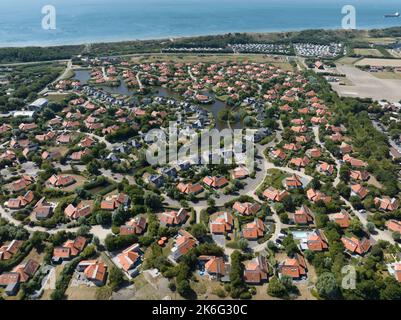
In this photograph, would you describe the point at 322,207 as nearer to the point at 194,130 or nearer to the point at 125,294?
the point at 125,294

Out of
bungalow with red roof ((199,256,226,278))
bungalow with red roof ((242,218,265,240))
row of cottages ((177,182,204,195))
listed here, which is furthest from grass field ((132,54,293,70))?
bungalow with red roof ((199,256,226,278))

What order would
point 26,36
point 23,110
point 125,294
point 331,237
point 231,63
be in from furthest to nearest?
point 26,36 < point 231,63 < point 23,110 < point 331,237 < point 125,294

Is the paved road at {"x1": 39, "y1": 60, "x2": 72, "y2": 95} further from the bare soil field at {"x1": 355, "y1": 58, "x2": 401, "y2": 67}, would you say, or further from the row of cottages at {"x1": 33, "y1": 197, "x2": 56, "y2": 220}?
the bare soil field at {"x1": 355, "y1": 58, "x2": 401, "y2": 67}

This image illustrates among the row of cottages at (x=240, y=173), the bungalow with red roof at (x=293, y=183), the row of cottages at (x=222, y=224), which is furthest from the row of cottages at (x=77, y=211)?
the bungalow with red roof at (x=293, y=183)

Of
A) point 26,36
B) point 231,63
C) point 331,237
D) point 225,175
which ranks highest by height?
point 26,36

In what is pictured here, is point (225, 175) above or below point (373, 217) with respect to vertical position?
above

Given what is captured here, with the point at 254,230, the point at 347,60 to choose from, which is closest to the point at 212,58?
the point at 347,60

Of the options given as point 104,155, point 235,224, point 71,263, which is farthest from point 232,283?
point 104,155
